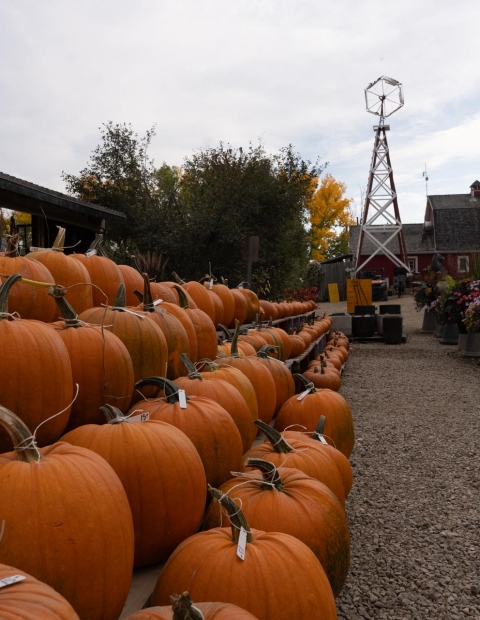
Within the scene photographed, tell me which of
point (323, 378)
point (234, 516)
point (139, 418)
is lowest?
point (323, 378)

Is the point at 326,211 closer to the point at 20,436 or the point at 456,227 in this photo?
the point at 456,227

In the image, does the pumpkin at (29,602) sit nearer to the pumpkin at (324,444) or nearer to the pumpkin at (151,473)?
the pumpkin at (151,473)

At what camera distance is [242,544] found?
1463 mm

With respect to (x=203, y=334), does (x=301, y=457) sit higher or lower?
lower

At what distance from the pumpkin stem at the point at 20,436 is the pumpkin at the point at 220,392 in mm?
1127

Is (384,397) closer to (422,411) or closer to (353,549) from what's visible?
(422,411)

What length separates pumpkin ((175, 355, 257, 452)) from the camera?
237cm

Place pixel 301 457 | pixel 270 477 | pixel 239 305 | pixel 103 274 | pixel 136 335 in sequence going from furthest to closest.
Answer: pixel 239 305 → pixel 103 274 → pixel 301 457 → pixel 136 335 → pixel 270 477

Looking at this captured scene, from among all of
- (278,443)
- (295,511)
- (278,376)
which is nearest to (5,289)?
(295,511)

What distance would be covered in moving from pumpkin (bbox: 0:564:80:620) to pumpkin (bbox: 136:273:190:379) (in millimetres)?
1634

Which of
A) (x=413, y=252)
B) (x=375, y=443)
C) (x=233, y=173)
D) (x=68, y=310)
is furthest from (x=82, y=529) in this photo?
(x=413, y=252)

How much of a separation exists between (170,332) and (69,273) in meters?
0.49

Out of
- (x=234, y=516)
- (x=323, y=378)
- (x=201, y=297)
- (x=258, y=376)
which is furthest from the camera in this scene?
(x=323, y=378)

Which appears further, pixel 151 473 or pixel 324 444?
pixel 324 444
